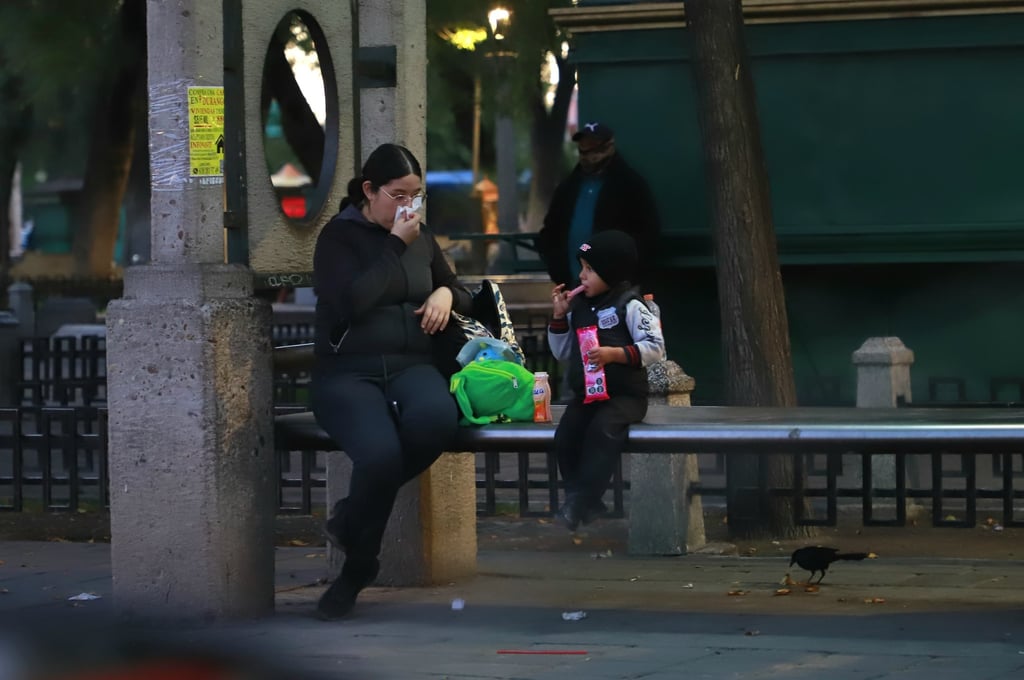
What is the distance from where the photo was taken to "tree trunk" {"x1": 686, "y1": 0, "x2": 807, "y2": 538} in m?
9.77

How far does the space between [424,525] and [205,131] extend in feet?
6.85

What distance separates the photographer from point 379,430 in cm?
688

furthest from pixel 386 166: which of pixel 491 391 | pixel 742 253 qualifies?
pixel 742 253

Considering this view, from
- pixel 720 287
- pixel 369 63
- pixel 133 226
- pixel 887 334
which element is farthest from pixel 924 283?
pixel 133 226

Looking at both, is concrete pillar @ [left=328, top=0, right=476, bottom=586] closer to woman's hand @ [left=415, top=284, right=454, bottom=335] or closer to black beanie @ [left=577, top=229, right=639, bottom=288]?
woman's hand @ [left=415, top=284, right=454, bottom=335]

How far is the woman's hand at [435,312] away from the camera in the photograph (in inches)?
283

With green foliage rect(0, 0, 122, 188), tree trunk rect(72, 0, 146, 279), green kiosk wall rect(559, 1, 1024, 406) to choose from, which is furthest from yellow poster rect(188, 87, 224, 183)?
tree trunk rect(72, 0, 146, 279)

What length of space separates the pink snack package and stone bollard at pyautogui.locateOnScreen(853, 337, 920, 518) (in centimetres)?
414

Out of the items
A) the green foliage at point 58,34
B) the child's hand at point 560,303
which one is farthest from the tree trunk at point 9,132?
the child's hand at point 560,303

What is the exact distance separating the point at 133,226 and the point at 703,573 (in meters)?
26.8

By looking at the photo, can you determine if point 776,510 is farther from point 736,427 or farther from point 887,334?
point 887,334

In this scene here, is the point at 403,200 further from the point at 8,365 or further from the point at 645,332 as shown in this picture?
the point at 8,365

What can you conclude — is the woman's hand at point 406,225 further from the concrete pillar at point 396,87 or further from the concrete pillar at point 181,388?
the concrete pillar at point 396,87

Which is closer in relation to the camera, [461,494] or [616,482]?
[461,494]
